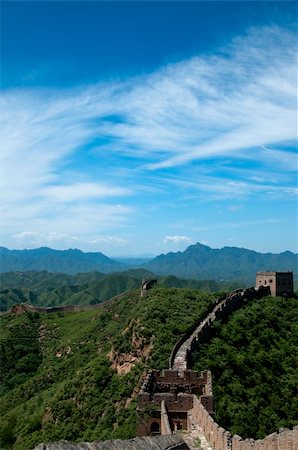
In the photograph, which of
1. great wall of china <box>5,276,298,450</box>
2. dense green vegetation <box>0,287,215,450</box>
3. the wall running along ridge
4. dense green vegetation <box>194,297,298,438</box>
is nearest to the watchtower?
the wall running along ridge

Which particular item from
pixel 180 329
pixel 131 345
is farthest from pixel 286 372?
pixel 131 345

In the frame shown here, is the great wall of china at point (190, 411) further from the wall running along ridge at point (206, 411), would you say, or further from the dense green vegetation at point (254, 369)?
the dense green vegetation at point (254, 369)

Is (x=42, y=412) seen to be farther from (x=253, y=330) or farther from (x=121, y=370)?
(x=253, y=330)

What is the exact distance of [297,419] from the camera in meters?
30.3

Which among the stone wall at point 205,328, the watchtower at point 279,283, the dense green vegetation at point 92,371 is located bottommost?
the dense green vegetation at point 92,371

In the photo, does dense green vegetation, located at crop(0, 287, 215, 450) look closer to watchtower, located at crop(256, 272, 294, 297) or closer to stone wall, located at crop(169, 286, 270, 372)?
stone wall, located at crop(169, 286, 270, 372)

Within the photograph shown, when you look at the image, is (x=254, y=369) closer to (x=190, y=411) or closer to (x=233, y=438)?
(x=190, y=411)

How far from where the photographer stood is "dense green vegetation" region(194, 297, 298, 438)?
1069 inches

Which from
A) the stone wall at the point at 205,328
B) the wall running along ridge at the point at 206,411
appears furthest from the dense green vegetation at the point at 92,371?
the wall running along ridge at the point at 206,411

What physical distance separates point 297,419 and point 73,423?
13.3 meters

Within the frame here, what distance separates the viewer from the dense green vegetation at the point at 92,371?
31.4 meters

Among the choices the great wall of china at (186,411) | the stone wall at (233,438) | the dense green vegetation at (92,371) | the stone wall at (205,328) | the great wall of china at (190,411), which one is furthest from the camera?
the dense green vegetation at (92,371)

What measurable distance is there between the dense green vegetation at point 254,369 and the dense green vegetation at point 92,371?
3103mm

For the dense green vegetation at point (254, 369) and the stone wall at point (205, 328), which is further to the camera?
the stone wall at point (205, 328)
